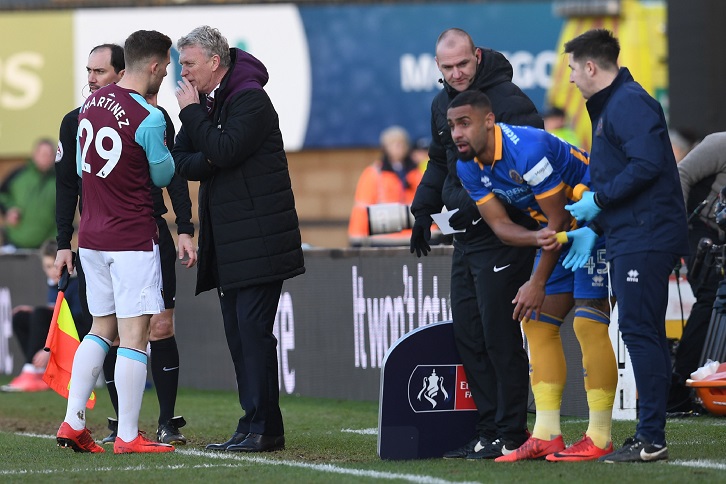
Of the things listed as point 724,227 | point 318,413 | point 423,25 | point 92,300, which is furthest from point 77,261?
point 423,25

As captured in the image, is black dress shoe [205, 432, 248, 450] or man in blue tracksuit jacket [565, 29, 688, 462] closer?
man in blue tracksuit jacket [565, 29, 688, 462]

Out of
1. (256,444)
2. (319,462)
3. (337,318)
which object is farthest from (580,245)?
(337,318)

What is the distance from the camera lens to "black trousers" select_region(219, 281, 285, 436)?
7.54 meters

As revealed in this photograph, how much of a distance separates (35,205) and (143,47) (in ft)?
30.0

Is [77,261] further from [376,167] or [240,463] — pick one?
[376,167]

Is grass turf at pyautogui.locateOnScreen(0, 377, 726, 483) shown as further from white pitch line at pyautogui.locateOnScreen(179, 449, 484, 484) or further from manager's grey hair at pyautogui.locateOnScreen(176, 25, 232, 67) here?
manager's grey hair at pyautogui.locateOnScreen(176, 25, 232, 67)

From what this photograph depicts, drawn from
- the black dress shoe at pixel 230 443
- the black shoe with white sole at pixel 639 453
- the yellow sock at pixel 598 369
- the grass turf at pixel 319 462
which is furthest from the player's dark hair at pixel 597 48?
the black dress shoe at pixel 230 443

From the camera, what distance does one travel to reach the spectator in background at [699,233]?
29.7 ft

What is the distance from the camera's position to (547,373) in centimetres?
684

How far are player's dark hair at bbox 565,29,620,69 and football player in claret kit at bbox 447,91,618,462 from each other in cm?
41

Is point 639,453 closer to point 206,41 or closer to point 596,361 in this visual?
point 596,361

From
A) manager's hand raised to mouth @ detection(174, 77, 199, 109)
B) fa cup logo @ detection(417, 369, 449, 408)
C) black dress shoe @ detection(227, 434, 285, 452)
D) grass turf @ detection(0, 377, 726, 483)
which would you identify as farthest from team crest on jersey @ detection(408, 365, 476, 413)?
manager's hand raised to mouth @ detection(174, 77, 199, 109)

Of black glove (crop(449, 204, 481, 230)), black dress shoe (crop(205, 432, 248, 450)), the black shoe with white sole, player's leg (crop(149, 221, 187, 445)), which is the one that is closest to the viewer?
the black shoe with white sole

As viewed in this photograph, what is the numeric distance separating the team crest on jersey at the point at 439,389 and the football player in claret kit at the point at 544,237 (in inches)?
18.7
